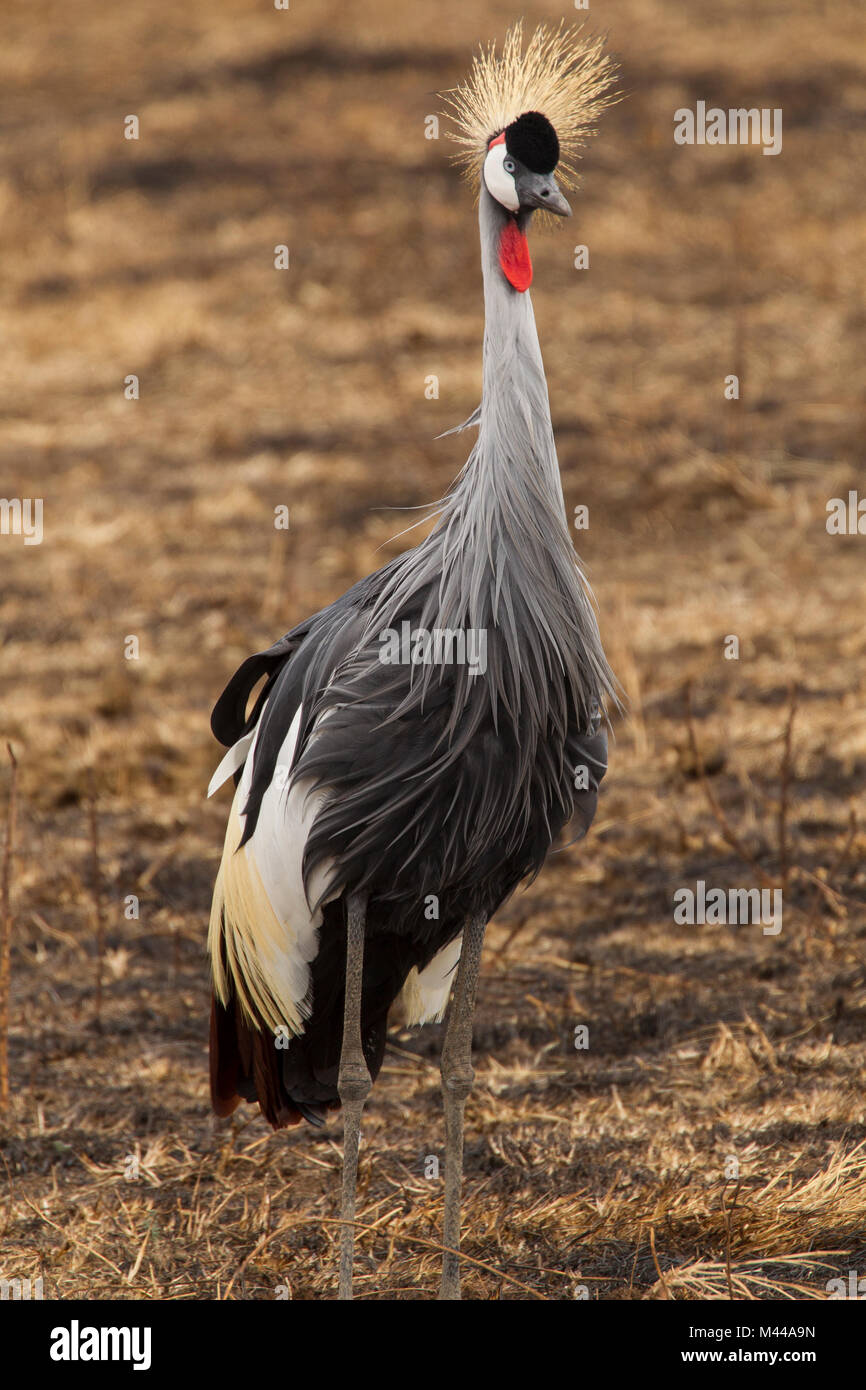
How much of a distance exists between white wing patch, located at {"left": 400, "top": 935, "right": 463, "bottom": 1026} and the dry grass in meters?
0.52

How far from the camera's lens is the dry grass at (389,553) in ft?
14.8

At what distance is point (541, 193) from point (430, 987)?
82.6 inches

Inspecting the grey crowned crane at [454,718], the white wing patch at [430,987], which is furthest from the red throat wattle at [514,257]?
the white wing patch at [430,987]

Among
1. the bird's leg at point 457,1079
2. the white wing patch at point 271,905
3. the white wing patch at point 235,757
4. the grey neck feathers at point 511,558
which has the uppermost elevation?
the grey neck feathers at point 511,558

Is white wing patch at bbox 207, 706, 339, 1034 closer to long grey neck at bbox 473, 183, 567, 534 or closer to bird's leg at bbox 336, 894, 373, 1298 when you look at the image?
bird's leg at bbox 336, 894, 373, 1298

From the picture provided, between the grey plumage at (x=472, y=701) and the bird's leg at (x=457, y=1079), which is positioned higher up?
the grey plumage at (x=472, y=701)

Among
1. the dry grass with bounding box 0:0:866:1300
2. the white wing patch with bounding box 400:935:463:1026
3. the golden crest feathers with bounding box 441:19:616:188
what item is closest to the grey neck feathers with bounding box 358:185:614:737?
the golden crest feathers with bounding box 441:19:616:188

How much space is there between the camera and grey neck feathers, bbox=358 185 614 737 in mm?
3656

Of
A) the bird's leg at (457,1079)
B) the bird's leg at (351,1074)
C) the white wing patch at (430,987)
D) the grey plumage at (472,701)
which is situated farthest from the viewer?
the white wing patch at (430,987)

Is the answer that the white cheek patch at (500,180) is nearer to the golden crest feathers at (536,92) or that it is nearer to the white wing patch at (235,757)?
the golden crest feathers at (536,92)

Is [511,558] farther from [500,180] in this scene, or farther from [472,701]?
[500,180]

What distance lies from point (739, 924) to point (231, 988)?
98.0 inches
